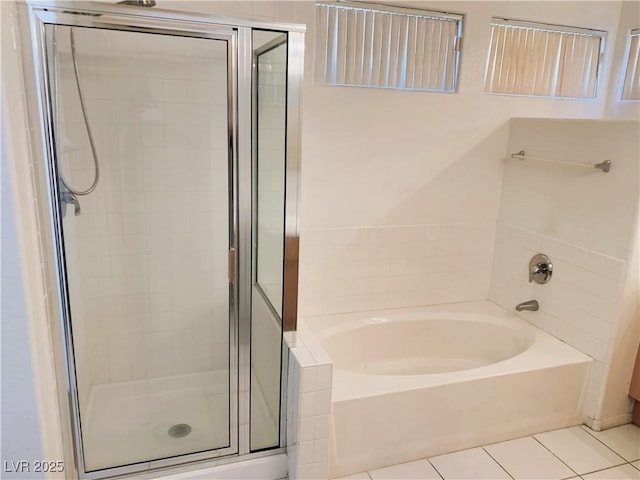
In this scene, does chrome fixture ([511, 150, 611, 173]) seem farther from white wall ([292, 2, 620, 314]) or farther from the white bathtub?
the white bathtub

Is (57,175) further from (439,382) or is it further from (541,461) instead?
(541,461)

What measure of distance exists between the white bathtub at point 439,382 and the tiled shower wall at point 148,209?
2.28ft

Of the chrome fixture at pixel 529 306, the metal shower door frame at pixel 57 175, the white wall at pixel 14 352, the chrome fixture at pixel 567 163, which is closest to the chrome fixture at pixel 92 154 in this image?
the metal shower door frame at pixel 57 175

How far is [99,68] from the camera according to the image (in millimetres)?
2193

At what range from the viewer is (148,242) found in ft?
8.23

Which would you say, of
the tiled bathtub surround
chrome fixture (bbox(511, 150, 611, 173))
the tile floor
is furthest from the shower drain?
chrome fixture (bbox(511, 150, 611, 173))

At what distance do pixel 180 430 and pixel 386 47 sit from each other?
218cm

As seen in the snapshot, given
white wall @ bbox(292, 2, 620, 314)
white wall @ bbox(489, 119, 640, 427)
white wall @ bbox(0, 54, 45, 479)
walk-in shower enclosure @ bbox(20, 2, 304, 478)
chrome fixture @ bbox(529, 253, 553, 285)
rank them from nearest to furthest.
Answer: white wall @ bbox(0, 54, 45, 479) → walk-in shower enclosure @ bbox(20, 2, 304, 478) → white wall @ bbox(489, 119, 640, 427) → white wall @ bbox(292, 2, 620, 314) → chrome fixture @ bbox(529, 253, 553, 285)

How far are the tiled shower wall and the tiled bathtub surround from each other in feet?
1.89

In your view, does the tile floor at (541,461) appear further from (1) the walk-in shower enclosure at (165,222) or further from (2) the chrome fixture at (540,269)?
(2) the chrome fixture at (540,269)

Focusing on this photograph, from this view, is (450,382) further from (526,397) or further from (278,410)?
(278,410)

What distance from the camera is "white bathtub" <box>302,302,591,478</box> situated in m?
2.10

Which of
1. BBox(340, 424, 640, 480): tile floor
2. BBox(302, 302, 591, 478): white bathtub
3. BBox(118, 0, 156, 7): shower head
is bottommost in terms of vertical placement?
BBox(340, 424, 640, 480): tile floor

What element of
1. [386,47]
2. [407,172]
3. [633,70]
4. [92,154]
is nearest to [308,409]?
[407,172]
